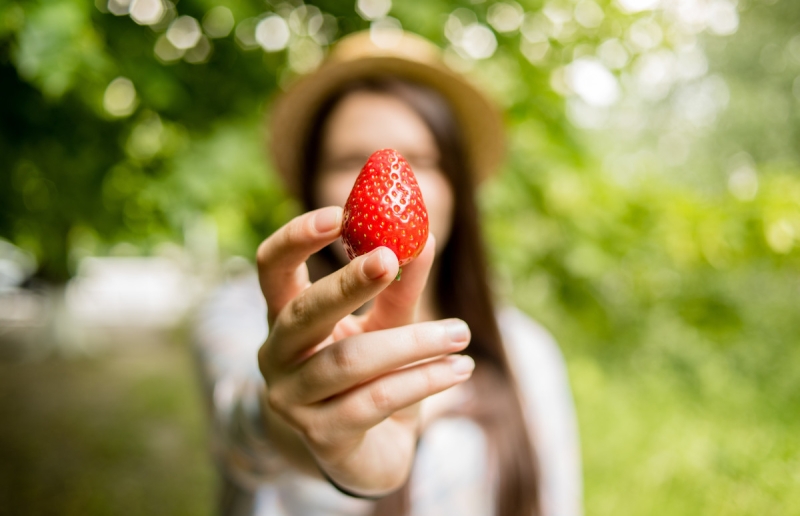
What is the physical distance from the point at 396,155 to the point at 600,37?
1742 mm

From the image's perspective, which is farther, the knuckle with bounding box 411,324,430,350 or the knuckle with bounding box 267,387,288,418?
the knuckle with bounding box 267,387,288,418

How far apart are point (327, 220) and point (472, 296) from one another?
1346 mm

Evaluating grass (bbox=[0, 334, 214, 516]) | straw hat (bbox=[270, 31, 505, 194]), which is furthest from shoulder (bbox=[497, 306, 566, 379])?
grass (bbox=[0, 334, 214, 516])

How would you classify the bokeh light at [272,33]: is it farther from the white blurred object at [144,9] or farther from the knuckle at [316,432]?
the knuckle at [316,432]

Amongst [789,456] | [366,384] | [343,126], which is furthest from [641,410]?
[366,384]

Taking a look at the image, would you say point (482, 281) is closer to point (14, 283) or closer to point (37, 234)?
point (37, 234)

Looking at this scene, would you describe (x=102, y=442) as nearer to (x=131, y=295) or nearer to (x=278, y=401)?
(x=278, y=401)

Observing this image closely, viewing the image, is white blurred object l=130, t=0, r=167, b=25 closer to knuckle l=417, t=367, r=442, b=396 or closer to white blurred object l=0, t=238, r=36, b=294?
knuckle l=417, t=367, r=442, b=396

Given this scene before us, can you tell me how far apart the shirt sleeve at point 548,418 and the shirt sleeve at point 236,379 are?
1056mm

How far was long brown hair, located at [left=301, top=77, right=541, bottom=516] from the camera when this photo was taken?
1800mm

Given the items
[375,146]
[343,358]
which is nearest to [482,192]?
[375,146]

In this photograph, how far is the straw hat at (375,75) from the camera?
1.81 metres

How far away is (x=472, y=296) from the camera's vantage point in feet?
6.77

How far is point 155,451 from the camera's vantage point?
541 cm
